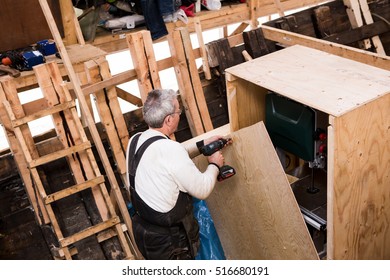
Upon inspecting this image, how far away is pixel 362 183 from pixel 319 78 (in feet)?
2.26

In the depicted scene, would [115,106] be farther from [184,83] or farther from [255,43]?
[255,43]

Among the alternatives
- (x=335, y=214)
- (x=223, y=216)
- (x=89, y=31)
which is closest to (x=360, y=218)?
(x=335, y=214)

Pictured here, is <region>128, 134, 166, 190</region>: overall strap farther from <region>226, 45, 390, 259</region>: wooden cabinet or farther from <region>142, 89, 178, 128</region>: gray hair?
<region>226, 45, 390, 259</region>: wooden cabinet

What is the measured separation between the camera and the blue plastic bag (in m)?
3.54

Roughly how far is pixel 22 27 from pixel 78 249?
245 cm

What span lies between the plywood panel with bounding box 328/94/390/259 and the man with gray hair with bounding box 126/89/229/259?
2.67 ft

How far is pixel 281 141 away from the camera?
10.2ft

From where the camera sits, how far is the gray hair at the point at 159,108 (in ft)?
8.87

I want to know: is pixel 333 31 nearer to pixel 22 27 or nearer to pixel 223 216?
pixel 223 216

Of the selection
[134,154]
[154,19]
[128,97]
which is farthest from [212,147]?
[154,19]

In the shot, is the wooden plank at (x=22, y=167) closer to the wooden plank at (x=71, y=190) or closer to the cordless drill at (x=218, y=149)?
the wooden plank at (x=71, y=190)

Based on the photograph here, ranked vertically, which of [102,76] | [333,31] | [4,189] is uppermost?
[102,76]

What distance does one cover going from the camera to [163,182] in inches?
104

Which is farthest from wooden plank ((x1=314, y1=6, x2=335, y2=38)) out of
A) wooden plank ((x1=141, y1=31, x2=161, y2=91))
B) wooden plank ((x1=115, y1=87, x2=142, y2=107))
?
wooden plank ((x1=115, y1=87, x2=142, y2=107))
